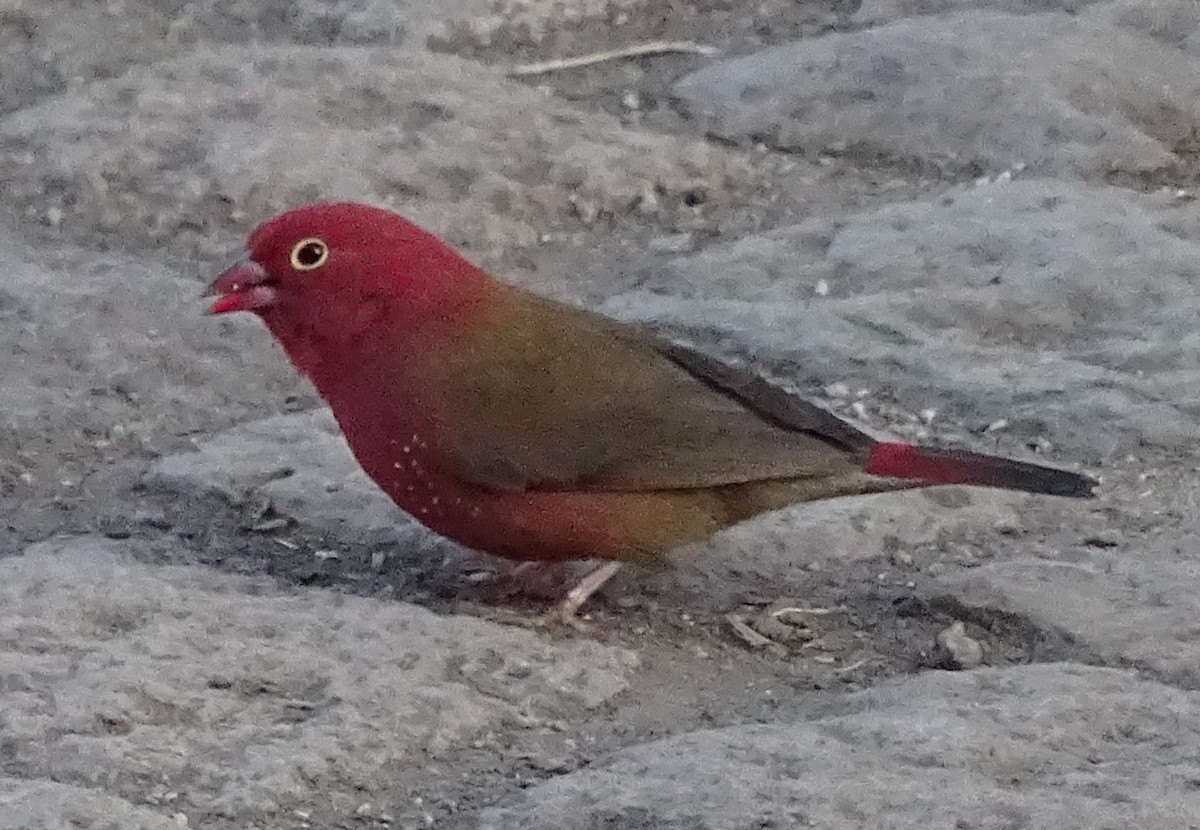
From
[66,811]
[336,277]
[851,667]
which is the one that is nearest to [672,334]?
[336,277]

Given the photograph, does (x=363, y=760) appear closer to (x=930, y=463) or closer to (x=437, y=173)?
(x=930, y=463)

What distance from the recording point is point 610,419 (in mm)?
2549

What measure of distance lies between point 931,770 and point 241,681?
0.76m

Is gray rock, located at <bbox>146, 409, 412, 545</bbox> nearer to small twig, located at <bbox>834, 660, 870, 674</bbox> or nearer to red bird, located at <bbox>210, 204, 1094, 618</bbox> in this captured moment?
red bird, located at <bbox>210, 204, 1094, 618</bbox>

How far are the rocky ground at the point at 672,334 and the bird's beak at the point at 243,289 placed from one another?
0.80 ft

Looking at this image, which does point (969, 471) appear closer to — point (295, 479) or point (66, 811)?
point (295, 479)

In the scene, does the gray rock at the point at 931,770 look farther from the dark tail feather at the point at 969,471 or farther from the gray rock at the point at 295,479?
the gray rock at the point at 295,479

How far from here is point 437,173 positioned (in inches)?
134

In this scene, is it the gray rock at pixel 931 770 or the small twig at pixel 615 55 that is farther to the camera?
the small twig at pixel 615 55

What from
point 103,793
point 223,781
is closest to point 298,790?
point 223,781

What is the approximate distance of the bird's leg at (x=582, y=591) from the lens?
2410 mm

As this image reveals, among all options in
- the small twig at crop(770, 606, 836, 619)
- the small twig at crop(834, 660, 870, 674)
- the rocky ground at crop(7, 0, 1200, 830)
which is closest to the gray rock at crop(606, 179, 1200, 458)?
the rocky ground at crop(7, 0, 1200, 830)

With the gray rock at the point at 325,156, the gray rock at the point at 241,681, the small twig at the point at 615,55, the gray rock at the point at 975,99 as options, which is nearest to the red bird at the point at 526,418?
the gray rock at the point at 241,681

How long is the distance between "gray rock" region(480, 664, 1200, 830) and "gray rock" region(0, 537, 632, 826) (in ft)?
0.63
